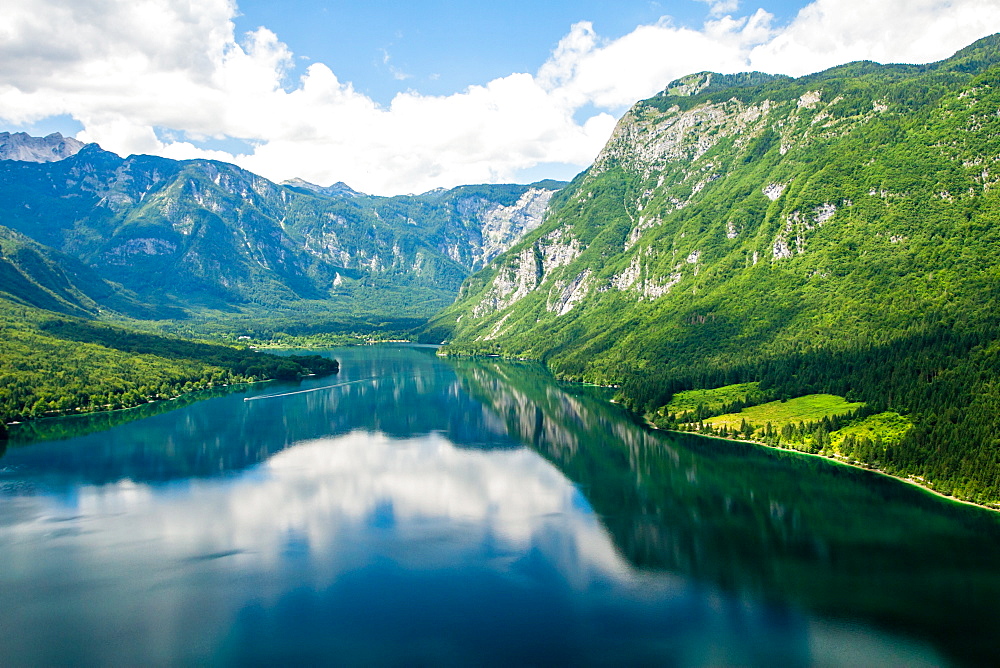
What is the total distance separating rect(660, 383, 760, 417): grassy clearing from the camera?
129m

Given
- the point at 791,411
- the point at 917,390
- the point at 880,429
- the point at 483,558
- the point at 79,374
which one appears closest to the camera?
the point at 483,558

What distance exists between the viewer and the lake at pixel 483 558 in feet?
152

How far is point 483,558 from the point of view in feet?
205

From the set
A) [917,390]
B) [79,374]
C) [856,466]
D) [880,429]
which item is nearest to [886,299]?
[917,390]

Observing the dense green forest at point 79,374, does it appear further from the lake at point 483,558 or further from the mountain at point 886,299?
the mountain at point 886,299

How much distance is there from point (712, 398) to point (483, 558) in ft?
275

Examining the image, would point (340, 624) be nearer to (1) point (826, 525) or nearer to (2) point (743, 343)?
(1) point (826, 525)

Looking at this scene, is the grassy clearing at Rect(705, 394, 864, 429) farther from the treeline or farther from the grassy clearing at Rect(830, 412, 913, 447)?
the grassy clearing at Rect(830, 412, 913, 447)

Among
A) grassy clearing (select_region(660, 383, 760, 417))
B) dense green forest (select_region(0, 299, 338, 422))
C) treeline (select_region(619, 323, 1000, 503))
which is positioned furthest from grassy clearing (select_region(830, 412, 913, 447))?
dense green forest (select_region(0, 299, 338, 422))

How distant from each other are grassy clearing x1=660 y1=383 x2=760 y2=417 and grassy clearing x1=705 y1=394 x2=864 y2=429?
5228mm

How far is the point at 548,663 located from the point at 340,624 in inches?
632

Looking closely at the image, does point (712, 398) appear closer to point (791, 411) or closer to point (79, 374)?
point (791, 411)

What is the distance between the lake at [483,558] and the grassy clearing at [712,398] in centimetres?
2208

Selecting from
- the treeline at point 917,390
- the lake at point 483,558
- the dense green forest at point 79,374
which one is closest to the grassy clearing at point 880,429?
the treeline at point 917,390
